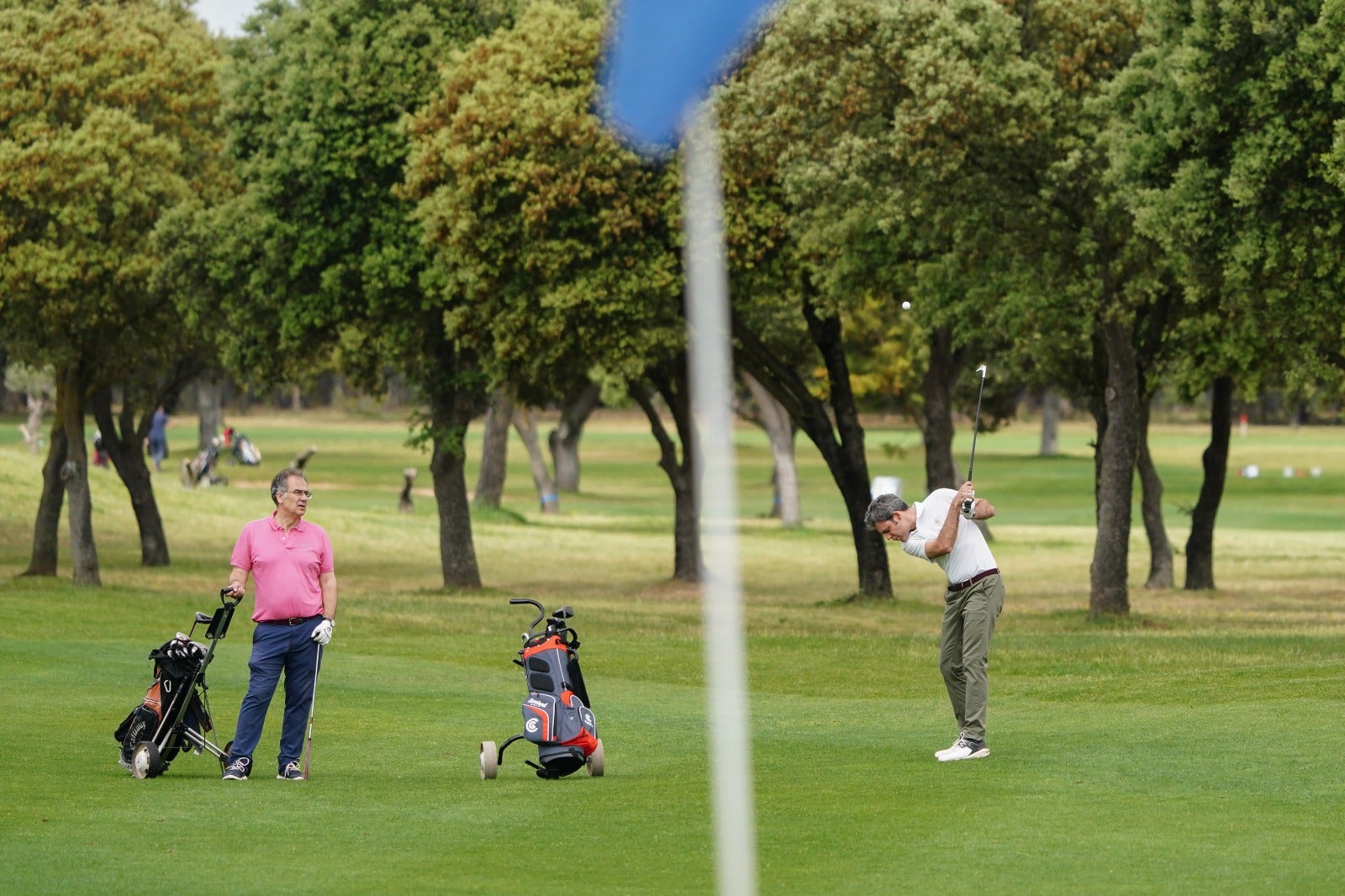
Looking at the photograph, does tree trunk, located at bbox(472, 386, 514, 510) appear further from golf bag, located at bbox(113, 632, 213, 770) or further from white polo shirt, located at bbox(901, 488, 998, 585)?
white polo shirt, located at bbox(901, 488, 998, 585)

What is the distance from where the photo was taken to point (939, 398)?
1724 inches

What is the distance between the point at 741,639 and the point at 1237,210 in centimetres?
873

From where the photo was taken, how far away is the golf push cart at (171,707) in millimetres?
14000

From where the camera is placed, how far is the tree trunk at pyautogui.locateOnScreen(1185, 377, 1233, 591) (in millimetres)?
43031

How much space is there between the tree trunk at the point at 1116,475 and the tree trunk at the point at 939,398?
32.8 feet

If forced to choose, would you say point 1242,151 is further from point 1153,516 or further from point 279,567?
point 1153,516

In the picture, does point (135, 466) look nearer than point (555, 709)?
No

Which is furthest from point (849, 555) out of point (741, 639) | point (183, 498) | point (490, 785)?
point (490, 785)

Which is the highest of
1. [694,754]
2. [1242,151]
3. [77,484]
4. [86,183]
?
[86,183]

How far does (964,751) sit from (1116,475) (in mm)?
18346

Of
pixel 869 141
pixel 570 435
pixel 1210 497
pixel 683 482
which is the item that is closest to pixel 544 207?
pixel 869 141

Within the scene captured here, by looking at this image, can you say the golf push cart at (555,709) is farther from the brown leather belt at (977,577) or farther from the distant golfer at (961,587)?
the brown leather belt at (977,577)

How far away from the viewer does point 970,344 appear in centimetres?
4578

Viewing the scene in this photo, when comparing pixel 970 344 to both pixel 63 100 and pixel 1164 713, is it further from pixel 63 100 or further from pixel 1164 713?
pixel 1164 713
